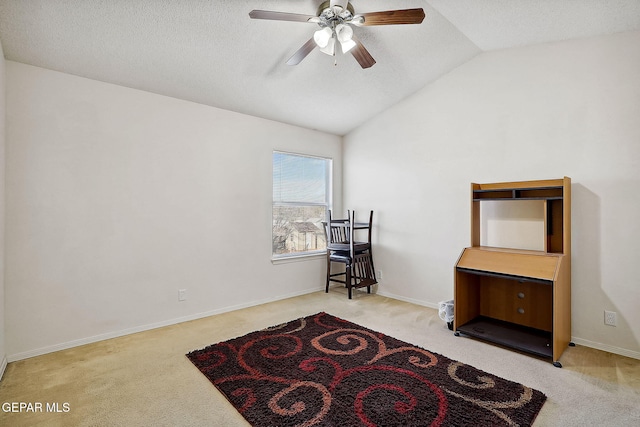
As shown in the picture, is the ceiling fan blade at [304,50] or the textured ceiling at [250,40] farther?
the ceiling fan blade at [304,50]

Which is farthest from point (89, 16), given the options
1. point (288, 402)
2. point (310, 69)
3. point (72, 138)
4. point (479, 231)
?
point (479, 231)

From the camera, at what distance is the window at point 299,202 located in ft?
13.8

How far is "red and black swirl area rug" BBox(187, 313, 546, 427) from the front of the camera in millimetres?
1792

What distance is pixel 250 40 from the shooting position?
266cm

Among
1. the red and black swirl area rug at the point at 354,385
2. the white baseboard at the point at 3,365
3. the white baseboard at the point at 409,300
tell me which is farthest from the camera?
the white baseboard at the point at 409,300

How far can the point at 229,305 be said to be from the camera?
12.1 ft

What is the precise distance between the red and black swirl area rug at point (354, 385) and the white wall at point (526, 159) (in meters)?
1.30

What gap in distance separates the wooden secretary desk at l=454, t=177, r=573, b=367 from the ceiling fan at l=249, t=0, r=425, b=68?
66.5 inches

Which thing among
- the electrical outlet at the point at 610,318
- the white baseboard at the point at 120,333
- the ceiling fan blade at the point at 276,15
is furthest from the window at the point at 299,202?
the electrical outlet at the point at 610,318

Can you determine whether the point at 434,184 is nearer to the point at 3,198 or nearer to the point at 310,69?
the point at 310,69

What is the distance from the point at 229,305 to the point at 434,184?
2.74m

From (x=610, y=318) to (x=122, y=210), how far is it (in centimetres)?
429

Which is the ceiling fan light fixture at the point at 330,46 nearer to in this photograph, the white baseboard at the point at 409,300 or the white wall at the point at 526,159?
the white wall at the point at 526,159

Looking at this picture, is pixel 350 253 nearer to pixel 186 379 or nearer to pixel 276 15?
pixel 186 379
